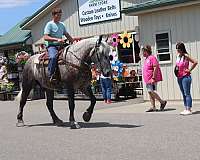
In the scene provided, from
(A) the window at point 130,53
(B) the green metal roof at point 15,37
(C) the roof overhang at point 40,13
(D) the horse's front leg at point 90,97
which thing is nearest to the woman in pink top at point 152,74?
(D) the horse's front leg at point 90,97

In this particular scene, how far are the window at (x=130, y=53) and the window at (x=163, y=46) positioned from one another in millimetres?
4651

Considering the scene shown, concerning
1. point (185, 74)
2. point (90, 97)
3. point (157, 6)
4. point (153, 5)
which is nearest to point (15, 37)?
point (153, 5)

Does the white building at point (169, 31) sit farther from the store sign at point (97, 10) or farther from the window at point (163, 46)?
the store sign at point (97, 10)

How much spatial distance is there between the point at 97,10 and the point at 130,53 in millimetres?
2612

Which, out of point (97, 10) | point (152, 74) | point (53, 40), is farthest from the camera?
point (97, 10)

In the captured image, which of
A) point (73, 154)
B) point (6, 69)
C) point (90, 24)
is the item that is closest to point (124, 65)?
point (90, 24)

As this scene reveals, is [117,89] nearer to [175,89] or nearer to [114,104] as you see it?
[114,104]

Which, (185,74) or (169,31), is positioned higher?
(169,31)

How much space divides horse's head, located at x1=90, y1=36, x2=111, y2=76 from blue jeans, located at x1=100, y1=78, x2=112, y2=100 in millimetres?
7556

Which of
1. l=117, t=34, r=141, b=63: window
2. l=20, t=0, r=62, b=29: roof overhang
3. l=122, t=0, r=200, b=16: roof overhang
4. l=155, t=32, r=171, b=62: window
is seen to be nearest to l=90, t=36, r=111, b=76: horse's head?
l=122, t=0, r=200, b=16: roof overhang

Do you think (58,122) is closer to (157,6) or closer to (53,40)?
(53,40)

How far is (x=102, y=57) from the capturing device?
10.7m

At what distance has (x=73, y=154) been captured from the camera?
8156 mm

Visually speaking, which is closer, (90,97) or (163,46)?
(90,97)
